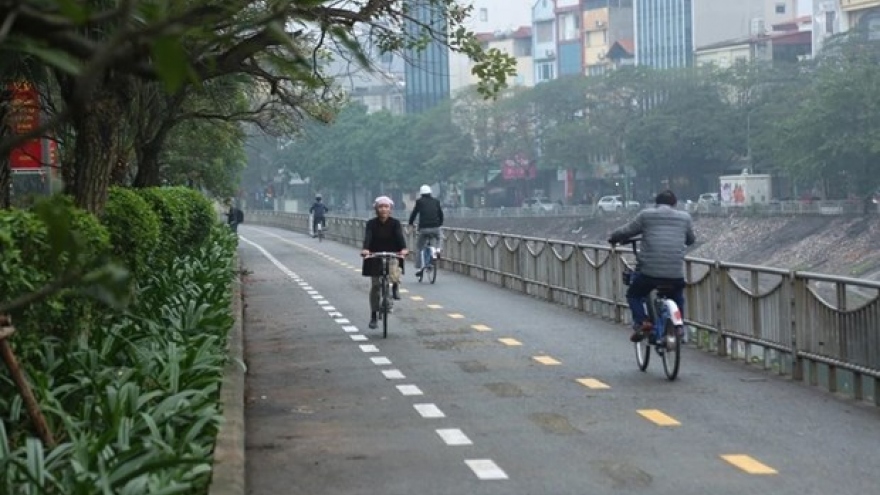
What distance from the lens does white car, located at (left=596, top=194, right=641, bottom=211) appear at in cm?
10306

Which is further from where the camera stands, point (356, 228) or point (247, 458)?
point (356, 228)

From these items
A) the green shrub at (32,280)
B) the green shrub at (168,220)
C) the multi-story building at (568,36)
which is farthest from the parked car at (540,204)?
the green shrub at (32,280)

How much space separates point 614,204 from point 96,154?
95811 mm

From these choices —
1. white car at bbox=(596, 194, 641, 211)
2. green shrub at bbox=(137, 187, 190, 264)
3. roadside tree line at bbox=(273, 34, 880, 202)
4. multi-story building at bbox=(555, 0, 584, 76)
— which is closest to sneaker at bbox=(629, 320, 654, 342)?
green shrub at bbox=(137, 187, 190, 264)

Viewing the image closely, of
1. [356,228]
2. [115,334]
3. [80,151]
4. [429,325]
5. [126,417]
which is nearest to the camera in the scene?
[126,417]

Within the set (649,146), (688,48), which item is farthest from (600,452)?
(688,48)

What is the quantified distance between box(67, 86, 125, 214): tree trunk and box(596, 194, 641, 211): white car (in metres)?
83.6

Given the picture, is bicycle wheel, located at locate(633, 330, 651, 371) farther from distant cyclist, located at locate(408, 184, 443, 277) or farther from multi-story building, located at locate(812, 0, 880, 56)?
multi-story building, located at locate(812, 0, 880, 56)

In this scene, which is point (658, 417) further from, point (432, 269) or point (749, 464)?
point (432, 269)

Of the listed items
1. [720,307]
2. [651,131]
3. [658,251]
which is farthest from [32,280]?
[651,131]

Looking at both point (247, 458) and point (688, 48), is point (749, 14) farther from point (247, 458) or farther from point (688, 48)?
point (247, 458)

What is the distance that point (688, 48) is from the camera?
492 ft

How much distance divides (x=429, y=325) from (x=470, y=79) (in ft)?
453

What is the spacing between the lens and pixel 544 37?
547 feet
